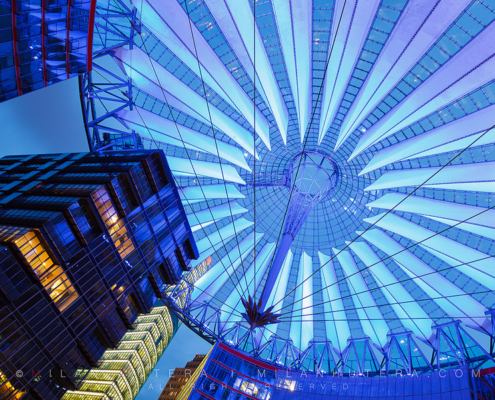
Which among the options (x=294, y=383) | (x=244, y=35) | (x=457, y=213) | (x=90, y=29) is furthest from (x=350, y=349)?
(x=90, y=29)

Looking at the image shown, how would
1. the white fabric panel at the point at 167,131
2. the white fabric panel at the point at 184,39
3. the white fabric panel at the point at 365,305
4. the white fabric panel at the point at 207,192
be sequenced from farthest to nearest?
the white fabric panel at the point at 365,305, the white fabric panel at the point at 207,192, the white fabric panel at the point at 167,131, the white fabric panel at the point at 184,39

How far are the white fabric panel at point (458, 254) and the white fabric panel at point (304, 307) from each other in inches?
425

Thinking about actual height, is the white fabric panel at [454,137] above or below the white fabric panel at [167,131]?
above

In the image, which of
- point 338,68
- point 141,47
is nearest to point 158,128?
point 141,47

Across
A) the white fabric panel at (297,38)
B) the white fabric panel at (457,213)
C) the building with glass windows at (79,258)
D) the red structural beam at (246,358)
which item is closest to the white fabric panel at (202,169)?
the building with glass windows at (79,258)

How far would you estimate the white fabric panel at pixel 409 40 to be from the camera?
14.7 m

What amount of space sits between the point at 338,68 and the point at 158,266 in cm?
2298

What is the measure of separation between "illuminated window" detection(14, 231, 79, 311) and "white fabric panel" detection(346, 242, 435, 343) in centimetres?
2280

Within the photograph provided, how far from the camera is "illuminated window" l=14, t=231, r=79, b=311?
70.0 feet

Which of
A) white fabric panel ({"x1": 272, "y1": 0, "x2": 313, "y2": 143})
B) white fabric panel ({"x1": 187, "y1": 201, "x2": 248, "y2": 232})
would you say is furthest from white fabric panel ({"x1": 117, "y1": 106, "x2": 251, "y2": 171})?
white fabric panel ({"x1": 272, "y1": 0, "x2": 313, "y2": 143})

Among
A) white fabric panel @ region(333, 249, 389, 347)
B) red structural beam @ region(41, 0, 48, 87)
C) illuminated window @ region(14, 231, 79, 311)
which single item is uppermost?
white fabric panel @ region(333, 249, 389, 347)

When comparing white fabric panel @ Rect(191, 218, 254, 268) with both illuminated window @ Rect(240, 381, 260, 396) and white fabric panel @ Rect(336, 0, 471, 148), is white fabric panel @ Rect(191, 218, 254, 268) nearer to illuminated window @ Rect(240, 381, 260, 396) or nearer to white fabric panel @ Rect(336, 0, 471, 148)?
illuminated window @ Rect(240, 381, 260, 396)

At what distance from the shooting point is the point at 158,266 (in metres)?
31.4

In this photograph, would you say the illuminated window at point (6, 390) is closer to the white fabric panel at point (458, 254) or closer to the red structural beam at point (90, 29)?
the red structural beam at point (90, 29)
